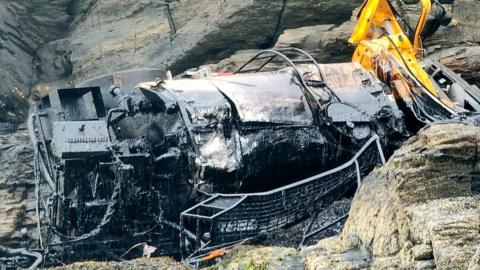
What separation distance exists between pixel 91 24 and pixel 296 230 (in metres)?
8.22

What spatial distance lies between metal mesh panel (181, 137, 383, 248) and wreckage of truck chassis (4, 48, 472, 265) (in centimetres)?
1

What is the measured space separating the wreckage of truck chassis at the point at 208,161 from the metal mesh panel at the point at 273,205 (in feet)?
0.03

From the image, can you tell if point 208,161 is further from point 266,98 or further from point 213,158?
point 266,98

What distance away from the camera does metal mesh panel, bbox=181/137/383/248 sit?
9984 mm

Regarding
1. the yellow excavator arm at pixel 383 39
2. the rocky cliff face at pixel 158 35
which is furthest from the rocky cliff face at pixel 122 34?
the yellow excavator arm at pixel 383 39

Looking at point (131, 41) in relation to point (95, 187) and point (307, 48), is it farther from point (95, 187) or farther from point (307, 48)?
point (95, 187)

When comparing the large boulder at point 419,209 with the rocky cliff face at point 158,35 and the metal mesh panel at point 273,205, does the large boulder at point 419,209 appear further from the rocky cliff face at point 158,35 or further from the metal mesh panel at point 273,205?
the rocky cliff face at point 158,35

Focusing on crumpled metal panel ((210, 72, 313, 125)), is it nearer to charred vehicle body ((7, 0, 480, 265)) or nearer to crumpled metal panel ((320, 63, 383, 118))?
charred vehicle body ((7, 0, 480, 265))

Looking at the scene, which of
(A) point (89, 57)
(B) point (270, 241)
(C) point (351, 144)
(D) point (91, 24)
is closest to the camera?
(B) point (270, 241)

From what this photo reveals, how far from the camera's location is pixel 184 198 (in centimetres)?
1039

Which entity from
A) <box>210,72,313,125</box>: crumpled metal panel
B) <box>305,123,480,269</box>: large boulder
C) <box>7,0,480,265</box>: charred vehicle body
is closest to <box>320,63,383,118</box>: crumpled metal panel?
<box>7,0,480,265</box>: charred vehicle body

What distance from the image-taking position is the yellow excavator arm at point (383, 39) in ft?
39.2

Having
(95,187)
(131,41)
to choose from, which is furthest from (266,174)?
(131,41)

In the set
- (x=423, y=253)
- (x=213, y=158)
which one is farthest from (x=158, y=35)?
(x=423, y=253)
